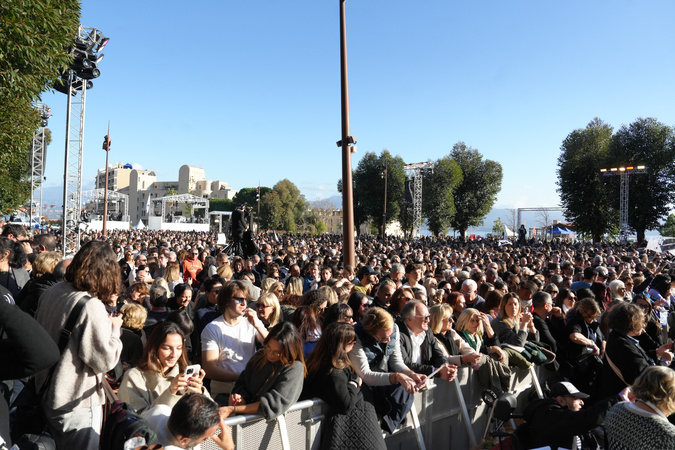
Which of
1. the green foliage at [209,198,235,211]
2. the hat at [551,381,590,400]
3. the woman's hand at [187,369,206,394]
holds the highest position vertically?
the green foliage at [209,198,235,211]

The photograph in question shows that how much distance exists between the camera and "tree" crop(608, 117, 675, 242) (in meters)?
40.9

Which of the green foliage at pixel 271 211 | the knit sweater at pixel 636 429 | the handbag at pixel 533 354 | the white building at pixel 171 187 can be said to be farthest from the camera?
the white building at pixel 171 187

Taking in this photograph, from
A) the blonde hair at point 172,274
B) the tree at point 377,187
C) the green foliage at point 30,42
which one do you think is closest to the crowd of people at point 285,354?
the blonde hair at point 172,274

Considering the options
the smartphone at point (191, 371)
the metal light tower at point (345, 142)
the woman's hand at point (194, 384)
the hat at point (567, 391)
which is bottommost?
the hat at point (567, 391)

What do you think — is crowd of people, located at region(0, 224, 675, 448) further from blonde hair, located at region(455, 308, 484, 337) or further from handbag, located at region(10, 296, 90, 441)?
handbag, located at region(10, 296, 90, 441)

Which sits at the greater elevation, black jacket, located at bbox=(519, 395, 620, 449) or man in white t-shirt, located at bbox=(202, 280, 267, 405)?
man in white t-shirt, located at bbox=(202, 280, 267, 405)

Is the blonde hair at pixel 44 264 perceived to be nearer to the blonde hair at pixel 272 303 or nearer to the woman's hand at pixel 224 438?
the blonde hair at pixel 272 303

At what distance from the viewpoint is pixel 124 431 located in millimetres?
2412

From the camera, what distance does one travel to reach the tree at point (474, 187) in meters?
59.0

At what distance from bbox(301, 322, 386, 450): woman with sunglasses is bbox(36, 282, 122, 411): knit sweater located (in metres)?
1.45

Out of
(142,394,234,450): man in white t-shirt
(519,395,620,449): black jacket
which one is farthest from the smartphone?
(519,395,620,449): black jacket

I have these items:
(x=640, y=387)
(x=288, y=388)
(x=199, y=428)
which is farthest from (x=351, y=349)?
(x=640, y=387)

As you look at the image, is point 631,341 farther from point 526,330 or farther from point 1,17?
point 1,17

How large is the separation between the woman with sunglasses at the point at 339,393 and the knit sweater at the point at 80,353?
145 centimetres
